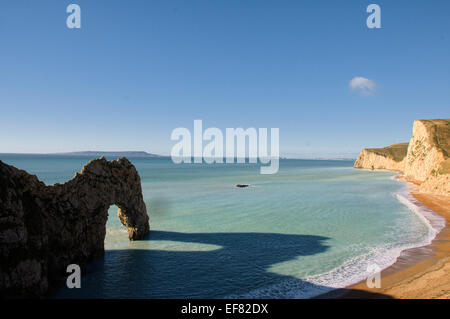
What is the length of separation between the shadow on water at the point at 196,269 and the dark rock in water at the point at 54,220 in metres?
1.60

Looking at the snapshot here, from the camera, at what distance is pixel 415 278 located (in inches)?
594

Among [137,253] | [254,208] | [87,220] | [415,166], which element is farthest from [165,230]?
[415,166]

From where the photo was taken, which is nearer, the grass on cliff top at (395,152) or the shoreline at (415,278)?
the shoreline at (415,278)

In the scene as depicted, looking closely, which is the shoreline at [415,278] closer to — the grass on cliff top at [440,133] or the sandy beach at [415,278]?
the sandy beach at [415,278]

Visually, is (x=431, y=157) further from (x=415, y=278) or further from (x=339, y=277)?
(x=339, y=277)

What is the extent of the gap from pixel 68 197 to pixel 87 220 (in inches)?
79.0

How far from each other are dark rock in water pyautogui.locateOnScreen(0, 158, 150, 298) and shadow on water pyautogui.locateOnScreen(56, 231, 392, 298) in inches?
62.8

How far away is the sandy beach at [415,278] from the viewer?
13241 millimetres

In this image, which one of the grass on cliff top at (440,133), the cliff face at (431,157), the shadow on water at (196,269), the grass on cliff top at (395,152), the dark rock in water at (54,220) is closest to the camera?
the dark rock in water at (54,220)

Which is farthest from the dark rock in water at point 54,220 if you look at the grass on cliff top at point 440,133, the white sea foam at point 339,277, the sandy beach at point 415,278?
the grass on cliff top at point 440,133

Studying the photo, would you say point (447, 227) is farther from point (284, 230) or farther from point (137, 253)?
point (137, 253)

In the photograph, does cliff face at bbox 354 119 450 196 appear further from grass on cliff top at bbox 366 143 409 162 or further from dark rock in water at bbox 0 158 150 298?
grass on cliff top at bbox 366 143 409 162
